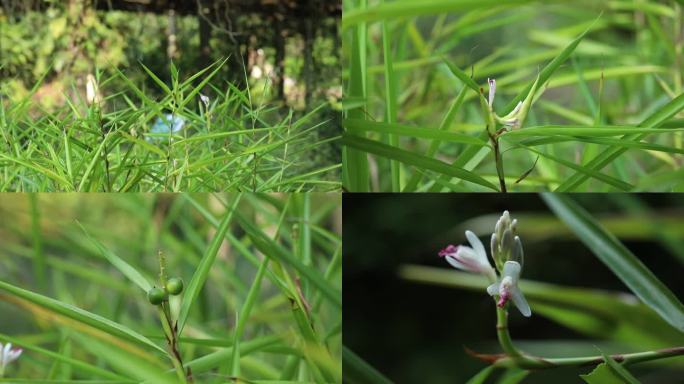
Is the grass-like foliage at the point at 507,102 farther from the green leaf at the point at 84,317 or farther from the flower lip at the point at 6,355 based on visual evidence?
the flower lip at the point at 6,355

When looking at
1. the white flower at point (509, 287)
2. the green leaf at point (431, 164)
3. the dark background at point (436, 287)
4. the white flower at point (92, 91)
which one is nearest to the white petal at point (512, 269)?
the white flower at point (509, 287)

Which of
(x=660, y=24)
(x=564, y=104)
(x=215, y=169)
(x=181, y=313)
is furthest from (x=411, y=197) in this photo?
(x=660, y=24)

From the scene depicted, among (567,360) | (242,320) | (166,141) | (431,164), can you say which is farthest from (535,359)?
(166,141)

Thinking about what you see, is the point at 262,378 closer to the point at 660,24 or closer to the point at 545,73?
the point at 545,73

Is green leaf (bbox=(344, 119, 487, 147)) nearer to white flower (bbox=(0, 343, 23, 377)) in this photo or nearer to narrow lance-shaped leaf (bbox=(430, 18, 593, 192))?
narrow lance-shaped leaf (bbox=(430, 18, 593, 192))

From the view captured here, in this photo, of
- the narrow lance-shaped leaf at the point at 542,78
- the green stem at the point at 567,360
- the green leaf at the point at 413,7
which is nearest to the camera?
the green leaf at the point at 413,7

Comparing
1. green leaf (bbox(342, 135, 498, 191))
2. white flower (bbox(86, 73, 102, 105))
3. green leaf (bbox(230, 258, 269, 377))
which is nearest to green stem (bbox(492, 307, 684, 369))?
green leaf (bbox(342, 135, 498, 191))

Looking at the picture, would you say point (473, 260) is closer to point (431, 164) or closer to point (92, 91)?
point (431, 164)
